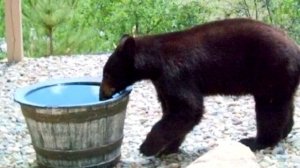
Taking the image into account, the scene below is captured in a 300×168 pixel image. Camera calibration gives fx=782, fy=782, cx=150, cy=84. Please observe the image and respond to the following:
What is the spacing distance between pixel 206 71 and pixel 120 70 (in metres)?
0.60

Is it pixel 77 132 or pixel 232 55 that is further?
pixel 232 55

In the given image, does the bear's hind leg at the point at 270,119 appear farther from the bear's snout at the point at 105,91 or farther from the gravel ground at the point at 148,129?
the bear's snout at the point at 105,91

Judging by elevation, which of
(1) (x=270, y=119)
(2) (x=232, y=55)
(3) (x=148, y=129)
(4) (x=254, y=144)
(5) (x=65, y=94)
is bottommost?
(3) (x=148, y=129)

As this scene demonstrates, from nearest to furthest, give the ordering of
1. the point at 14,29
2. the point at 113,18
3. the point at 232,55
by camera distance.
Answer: the point at 232,55, the point at 14,29, the point at 113,18

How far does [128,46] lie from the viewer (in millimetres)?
5266

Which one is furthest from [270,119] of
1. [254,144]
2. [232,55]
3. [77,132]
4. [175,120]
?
[77,132]

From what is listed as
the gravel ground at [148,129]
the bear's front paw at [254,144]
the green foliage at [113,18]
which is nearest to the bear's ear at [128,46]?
the gravel ground at [148,129]

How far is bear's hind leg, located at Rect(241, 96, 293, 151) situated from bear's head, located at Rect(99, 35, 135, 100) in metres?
0.94

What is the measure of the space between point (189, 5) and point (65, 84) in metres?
4.73

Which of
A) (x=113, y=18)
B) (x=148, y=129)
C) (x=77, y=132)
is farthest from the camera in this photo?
(x=113, y=18)

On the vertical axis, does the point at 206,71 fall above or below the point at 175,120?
above

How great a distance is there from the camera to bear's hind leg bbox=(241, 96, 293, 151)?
5.48m

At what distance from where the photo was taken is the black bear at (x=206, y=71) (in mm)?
5293

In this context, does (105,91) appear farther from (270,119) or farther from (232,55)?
(270,119)
